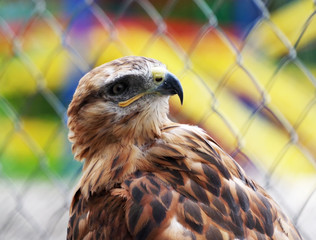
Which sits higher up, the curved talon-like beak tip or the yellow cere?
the yellow cere

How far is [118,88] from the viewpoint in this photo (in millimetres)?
1293

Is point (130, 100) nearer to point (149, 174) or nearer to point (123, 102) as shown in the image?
point (123, 102)

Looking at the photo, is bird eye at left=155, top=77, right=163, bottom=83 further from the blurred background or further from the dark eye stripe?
the blurred background

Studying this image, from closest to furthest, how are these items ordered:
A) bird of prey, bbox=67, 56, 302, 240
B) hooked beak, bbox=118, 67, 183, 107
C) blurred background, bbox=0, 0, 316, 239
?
bird of prey, bbox=67, 56, 302, 240 < hooked beak, bbox=118, 67, 183, 107 < blurred background, bbox=0, 0, 316, 239

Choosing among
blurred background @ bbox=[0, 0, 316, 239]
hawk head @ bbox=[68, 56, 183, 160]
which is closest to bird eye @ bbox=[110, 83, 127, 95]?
hawk head @ bbox=[68, 56, 183, 160]

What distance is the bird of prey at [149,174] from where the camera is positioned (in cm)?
112

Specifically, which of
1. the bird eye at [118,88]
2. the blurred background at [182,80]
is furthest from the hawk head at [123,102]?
the blurred background at [182,80]

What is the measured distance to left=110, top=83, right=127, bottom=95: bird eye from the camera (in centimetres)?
128

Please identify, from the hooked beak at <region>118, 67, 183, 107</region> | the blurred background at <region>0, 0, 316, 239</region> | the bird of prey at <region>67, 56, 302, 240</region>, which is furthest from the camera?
the blurred background at <region>0, 0, 316, 239</region>

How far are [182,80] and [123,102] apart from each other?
2.97 feet

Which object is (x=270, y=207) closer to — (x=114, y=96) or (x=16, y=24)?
(x=114, y=96)

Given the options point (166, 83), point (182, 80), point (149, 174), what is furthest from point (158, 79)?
point (182, 80)

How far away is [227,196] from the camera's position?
119cm

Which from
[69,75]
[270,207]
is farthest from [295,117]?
[270,207]
